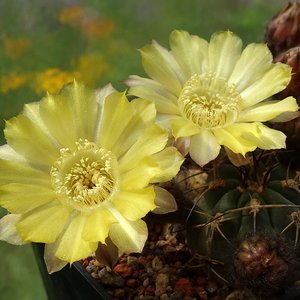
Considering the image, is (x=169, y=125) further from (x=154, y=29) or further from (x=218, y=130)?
(x=154, y=29)

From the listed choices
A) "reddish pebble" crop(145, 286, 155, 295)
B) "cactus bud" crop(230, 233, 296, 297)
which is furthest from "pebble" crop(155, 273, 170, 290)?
"cactus bud" crop(230, 233, 296, 297)

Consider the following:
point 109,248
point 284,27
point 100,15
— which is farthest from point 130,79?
point 100,15

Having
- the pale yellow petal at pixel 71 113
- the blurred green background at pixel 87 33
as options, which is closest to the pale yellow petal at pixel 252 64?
the pale yellow petal at pixel 71 113

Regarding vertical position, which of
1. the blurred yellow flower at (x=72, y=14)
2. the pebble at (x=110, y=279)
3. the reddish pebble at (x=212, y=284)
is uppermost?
the blurred yellow flower at (x=72, y=14)

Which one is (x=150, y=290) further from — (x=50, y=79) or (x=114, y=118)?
(x=50, y=79)

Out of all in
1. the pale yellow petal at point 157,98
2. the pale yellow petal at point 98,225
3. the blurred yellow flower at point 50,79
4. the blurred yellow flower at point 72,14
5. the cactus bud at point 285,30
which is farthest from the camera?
the blurred yellow flower at point 72,14

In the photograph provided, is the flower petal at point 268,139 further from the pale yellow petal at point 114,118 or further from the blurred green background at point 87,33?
the blurred green background at point 87,33

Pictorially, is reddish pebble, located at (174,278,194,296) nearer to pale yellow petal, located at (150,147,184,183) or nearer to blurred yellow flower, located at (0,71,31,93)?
pale yellow petal, located at (150,147,184,183)
